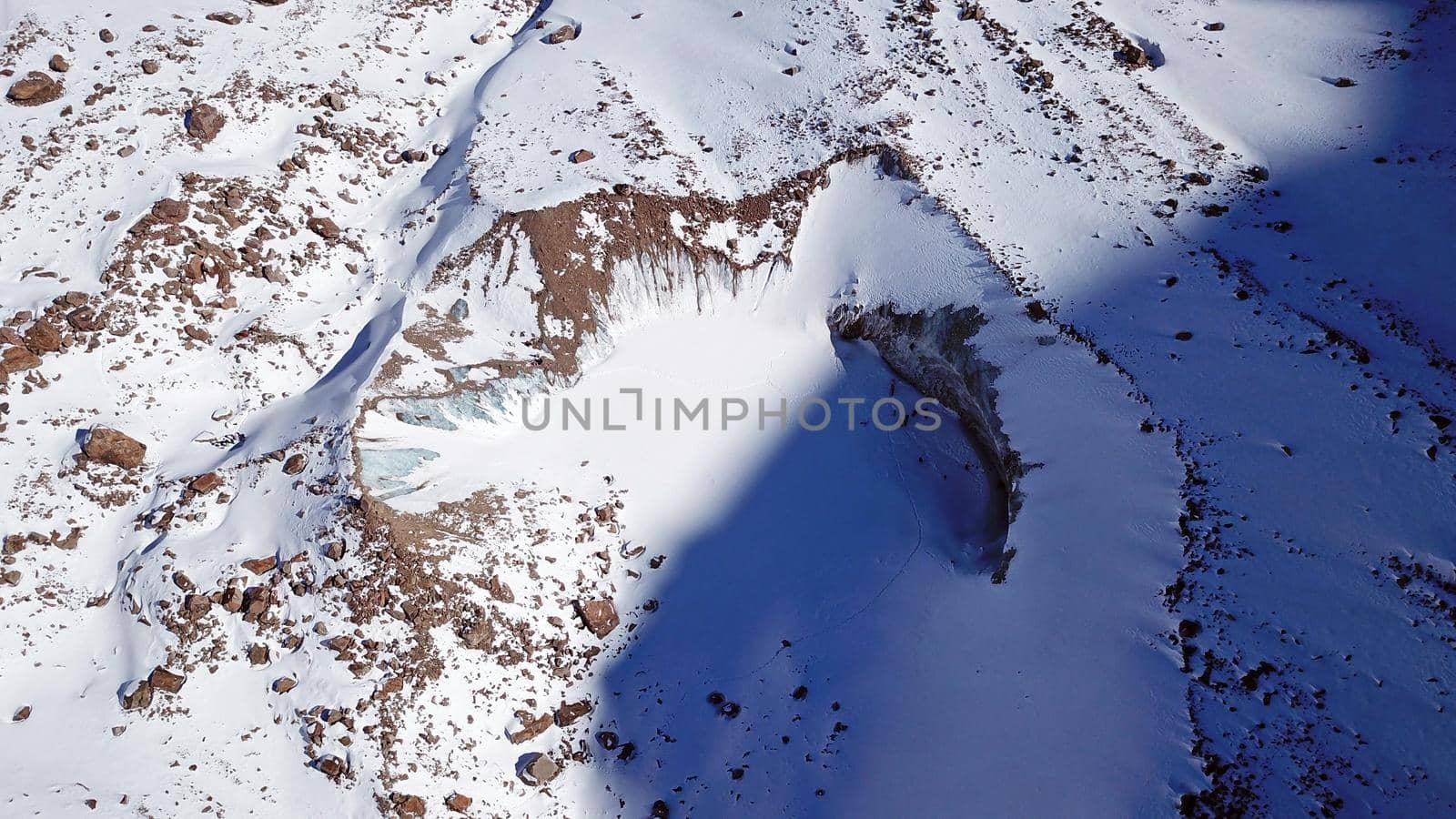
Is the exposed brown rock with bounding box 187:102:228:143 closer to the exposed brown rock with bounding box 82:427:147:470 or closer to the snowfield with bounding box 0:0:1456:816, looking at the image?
the snowfield with bounding box 0:0:1456:816

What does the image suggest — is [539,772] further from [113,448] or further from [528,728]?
[113,448]

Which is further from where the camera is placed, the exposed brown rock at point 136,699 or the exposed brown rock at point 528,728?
the exposed brown rock at point 528,728

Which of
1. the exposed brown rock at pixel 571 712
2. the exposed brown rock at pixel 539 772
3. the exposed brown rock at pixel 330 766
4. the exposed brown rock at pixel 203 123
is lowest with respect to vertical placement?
the exposed brown rock at pixel 539 772

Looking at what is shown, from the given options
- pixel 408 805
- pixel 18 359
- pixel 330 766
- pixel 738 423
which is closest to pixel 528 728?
pixel 408 805

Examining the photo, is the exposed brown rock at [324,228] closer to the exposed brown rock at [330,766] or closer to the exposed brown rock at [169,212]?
the exposed brown rock at [169,212]

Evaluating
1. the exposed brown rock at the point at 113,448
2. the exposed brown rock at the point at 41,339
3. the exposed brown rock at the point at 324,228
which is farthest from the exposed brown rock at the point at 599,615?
the exposed brown rock at the point at 41,339
